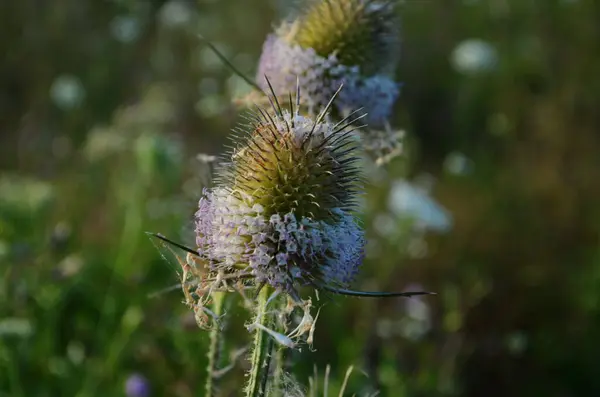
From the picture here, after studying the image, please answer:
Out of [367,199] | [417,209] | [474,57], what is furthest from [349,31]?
[474,57]

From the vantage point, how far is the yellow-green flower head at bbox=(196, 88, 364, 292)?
1.44m

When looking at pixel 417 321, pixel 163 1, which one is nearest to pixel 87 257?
pixel 417 321

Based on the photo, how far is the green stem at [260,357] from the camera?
54.1 inches

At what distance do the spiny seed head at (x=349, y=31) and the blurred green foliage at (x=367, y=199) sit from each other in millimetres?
675

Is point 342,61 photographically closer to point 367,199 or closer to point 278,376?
point 278,376

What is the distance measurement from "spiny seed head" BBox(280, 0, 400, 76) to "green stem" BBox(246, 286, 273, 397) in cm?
95

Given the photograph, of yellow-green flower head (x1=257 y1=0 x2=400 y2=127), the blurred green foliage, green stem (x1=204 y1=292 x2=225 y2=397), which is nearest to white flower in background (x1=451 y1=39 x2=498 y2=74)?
the blurred green foliage

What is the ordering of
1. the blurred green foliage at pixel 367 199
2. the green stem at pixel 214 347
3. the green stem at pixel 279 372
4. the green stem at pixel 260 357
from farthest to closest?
the blurred green foliage at pixel 367 199, the green stem at pixel 214 347, the green stem at pixel 279 372, the green stem at pixel 260 357

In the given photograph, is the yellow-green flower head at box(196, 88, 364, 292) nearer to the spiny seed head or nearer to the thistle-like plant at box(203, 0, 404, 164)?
the thistle-like plant at box(203, 0, 404, 164)

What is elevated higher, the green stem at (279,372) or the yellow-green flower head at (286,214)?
the yellow-green flower head at (286,214)

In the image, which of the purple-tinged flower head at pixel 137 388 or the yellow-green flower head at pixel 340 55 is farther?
the purple-tinged flower head at pixel 137 388

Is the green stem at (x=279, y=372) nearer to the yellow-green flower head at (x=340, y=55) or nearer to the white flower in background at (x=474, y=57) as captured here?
the yellow-green flower head at (x=340, y=55)

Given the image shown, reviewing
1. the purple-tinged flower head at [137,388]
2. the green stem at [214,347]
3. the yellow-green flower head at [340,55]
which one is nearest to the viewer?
the green stem at [214,347]

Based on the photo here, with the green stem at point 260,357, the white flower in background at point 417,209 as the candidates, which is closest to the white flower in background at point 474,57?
the white flower in background at point 417,209
